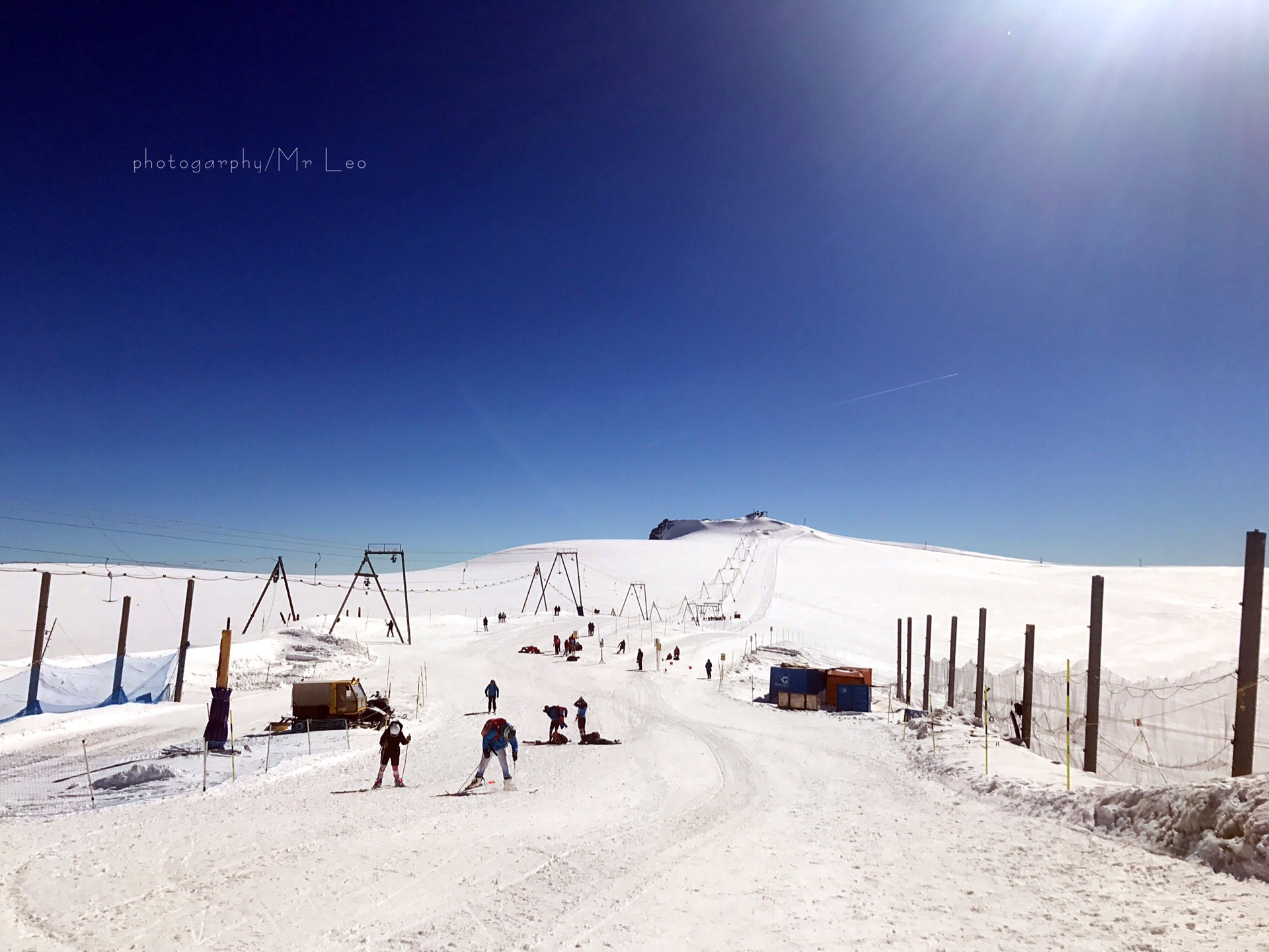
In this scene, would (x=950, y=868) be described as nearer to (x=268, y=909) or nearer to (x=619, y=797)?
(x=619, y=797)

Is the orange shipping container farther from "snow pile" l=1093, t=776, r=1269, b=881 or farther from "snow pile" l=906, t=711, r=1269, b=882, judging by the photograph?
"snow pile" l=1093, t=776, r=1269, b=881

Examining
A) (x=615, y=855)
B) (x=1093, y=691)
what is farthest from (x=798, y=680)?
(x=615, y=855)

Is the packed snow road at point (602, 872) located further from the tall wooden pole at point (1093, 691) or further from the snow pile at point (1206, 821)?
the tall wooden pole at point (1093, 691)

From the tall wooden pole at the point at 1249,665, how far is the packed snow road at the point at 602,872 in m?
4.35

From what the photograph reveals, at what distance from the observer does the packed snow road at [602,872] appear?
302 inches

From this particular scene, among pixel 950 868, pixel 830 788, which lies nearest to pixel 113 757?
pixel 830 788

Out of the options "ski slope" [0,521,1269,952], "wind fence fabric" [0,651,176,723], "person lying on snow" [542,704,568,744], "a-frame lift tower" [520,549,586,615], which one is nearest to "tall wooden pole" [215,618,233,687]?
"ski slope" [0,521,1269,952]

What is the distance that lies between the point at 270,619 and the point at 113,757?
54190mm

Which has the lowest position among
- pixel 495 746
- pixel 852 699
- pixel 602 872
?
pixel 852 699

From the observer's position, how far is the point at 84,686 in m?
26.6

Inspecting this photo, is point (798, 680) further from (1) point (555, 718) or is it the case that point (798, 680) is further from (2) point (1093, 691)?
(2) point (1093, 691)

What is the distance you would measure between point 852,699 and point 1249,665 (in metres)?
18.4

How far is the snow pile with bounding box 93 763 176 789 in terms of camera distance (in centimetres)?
1570

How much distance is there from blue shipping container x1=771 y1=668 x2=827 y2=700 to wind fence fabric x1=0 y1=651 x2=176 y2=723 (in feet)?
84.6
